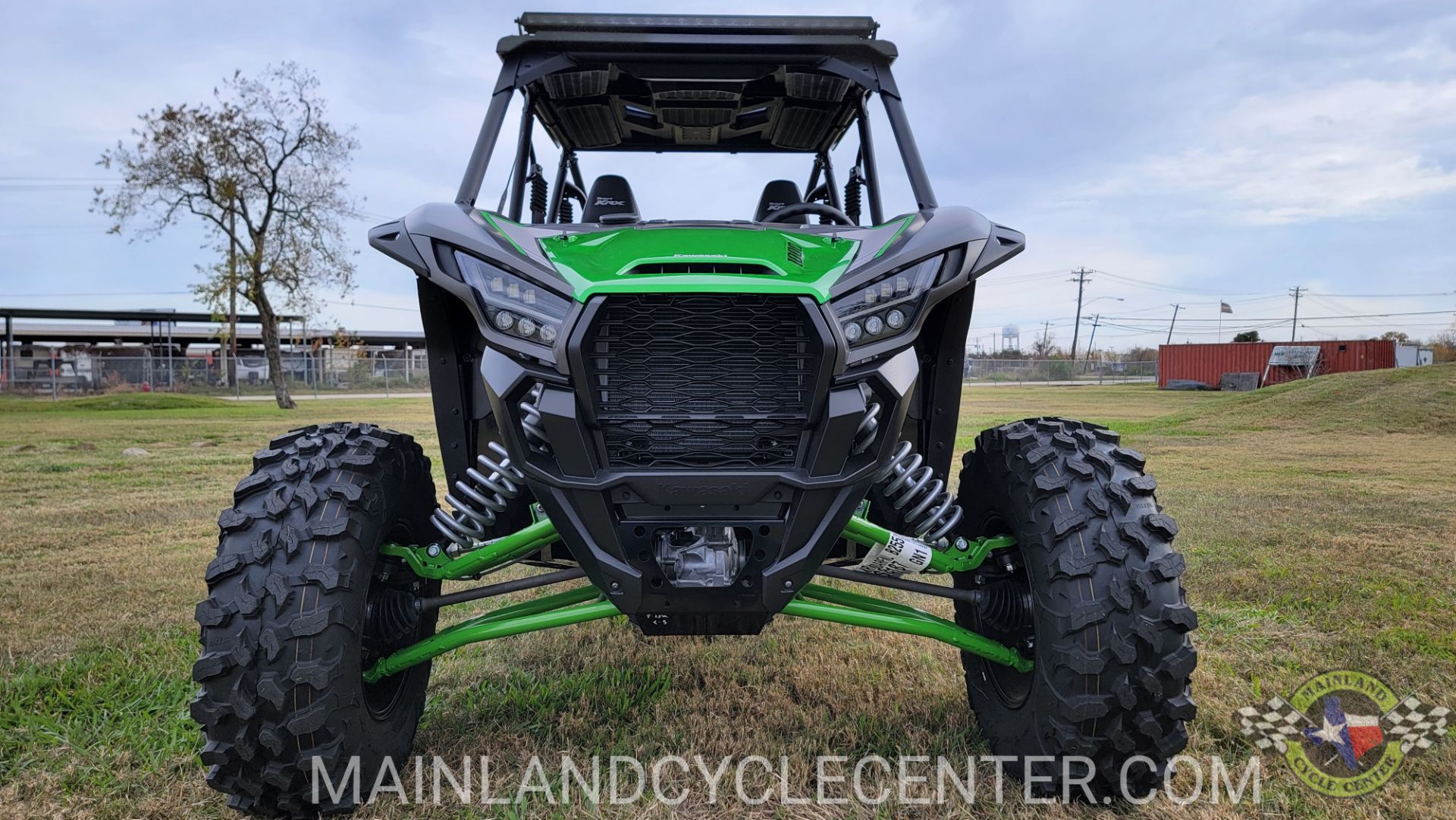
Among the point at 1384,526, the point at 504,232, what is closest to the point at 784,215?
the point at 504,232

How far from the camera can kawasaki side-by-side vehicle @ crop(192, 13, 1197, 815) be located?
236 centimetres

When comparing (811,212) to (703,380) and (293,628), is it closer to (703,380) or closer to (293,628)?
(703,380)

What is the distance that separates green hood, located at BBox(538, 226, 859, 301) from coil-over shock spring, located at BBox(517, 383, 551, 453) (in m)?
0.31

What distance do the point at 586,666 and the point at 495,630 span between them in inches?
49.2

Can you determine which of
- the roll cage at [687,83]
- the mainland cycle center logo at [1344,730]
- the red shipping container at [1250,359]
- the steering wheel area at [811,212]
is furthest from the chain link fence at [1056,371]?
the steering wheel area at [811,212]

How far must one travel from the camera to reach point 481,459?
2.68m

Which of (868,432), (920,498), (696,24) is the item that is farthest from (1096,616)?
(696,24)

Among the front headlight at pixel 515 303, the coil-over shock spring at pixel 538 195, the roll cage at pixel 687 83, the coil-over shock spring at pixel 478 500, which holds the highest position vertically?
the roll cage at pixel 687 83

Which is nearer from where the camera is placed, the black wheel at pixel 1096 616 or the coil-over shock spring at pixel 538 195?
the black wheel at pixel 1096 616

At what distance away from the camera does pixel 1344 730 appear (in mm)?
3139

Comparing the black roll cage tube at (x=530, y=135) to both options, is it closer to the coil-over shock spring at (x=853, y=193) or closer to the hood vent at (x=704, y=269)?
the coil-over shock spring at (x=853, y=193)

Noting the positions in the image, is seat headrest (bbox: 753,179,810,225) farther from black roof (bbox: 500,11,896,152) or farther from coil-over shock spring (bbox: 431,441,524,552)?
coil-over shock spring (bbox: 431,441,524,552)

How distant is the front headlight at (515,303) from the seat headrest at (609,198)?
5.41 feet

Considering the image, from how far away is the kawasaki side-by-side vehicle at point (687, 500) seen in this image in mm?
2359
